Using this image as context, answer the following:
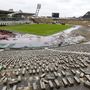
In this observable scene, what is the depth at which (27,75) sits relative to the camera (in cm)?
1023

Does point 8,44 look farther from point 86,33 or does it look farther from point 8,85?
point 8,85

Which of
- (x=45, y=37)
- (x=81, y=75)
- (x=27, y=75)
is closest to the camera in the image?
(x=81, y=75)

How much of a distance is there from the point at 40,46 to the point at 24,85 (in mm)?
21900

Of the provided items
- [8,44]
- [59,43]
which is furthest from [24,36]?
[59,43]

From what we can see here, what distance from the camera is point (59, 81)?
337 inches

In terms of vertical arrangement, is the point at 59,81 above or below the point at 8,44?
above

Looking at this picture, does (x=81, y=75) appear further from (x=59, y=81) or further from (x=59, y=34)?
(x=59, y=34)

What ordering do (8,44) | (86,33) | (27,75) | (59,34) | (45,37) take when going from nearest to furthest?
(27,75)
(8,44)
(45,37)
(59,34)
(86,33)

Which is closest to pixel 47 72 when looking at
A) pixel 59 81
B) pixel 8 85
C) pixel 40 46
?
pixel 59 81

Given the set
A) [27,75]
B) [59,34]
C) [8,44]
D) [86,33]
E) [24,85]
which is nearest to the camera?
[24,85]

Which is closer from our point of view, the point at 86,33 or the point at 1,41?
the point at 1,41

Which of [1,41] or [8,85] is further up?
[8,85]

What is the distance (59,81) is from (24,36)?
2484 centimetres

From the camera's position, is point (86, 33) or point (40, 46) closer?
point (40, 46)
